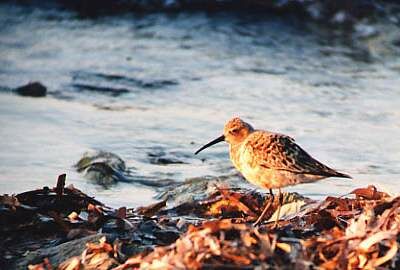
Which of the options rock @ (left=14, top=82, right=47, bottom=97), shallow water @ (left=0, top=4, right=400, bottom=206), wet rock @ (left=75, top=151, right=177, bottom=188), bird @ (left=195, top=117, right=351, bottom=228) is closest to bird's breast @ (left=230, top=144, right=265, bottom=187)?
bird @ (left=195, top=117, right=351, bottom=228)

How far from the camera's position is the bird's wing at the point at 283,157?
4.61 m

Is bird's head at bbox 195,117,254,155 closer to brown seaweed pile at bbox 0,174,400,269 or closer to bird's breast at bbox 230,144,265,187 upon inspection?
bird's breast at bbox 230,144,265,187

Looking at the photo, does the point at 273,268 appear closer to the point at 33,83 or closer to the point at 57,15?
the point at 33,83

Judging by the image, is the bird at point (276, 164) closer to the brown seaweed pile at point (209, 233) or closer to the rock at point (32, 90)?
the brown seaweed pile at point (209, 233)

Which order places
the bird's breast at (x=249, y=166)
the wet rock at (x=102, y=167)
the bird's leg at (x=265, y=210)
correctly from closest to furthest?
the bird's leg at (x=265, y=210), the bird's breast at (x=249, y=166), the wet rock at (x=102, y=167)

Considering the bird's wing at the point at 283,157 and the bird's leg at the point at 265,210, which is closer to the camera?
the bird's leg at the point at 265,210

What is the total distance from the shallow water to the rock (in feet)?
0.33

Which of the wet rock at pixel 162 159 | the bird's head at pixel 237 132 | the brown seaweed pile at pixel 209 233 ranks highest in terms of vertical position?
the bird's head at pixel 237 132

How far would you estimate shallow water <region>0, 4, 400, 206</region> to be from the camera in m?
6.12

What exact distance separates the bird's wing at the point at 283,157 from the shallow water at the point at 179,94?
80cm

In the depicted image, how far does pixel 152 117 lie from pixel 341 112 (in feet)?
4.24

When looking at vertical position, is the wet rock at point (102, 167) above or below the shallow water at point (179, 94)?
below

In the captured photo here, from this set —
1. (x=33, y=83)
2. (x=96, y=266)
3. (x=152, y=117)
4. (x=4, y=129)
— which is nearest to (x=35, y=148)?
(x=4, y=129)

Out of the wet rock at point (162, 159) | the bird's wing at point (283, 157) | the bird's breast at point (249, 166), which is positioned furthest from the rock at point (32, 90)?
the bird's wing at point (283, 157)
